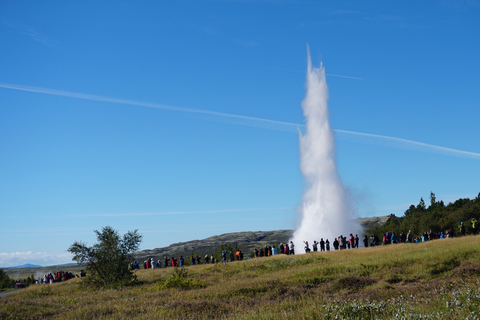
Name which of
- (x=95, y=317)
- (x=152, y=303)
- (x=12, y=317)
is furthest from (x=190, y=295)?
(x=12, y=317)

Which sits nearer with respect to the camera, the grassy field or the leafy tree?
the grassy field

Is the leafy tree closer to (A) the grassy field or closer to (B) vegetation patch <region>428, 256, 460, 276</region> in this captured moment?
(A) the grassy field

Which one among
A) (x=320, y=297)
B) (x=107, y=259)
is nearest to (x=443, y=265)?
(x=320, y=297)

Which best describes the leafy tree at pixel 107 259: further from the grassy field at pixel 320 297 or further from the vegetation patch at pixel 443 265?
the vegetation patch at pixel 443 265

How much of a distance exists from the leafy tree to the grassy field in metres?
1.56

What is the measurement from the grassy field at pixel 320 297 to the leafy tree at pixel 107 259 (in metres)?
1.56

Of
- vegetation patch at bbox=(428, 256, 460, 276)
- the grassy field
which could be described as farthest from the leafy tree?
vegetation patch at bbox=(428, 256, 460, 276)

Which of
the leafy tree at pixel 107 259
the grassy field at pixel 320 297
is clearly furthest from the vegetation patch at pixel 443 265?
the leafy tree at pixel 107 259

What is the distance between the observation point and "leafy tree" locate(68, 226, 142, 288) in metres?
31.3

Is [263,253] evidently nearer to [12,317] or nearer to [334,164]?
[334,164]

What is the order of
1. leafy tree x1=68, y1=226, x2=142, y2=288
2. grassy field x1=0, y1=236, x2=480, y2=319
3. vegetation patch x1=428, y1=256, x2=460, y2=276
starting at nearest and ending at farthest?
grassy field x1=0, y1=236, x2=480, y2=319 → vegetation patch x1=428, y1=256, x2=460, y2=276 → leafy tree x1=68, y1=226, x2=142, y2=288

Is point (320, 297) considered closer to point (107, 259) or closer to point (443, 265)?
point (443, 265)

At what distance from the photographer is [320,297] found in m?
17.1

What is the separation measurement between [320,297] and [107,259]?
20746 millimetres
